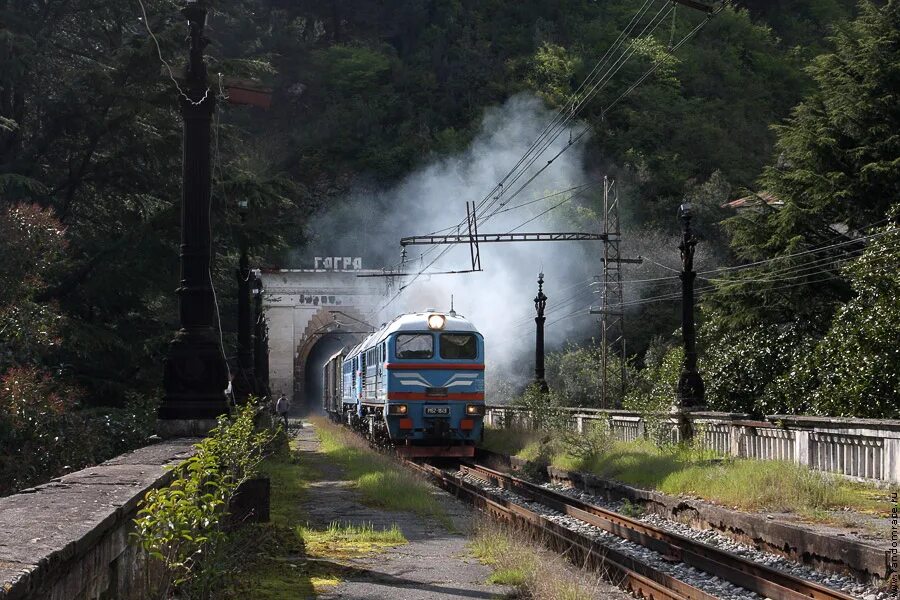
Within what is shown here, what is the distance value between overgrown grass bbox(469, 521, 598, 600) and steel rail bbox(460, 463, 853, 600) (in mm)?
1617

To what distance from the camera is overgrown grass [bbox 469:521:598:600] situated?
877 cm

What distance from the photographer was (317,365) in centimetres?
8644

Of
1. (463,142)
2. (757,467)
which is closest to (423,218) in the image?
(463,142)

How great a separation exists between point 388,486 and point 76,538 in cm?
1309

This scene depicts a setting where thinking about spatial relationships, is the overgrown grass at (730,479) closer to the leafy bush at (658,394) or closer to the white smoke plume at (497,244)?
the leafy bush at (658,394)

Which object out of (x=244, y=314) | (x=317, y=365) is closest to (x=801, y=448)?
(x=244, y=314)

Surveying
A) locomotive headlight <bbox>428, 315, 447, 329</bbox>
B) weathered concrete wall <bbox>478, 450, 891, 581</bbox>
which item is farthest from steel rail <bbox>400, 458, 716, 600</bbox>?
locomotive headlight <bbox>428, 315, 447, 329</bbox>

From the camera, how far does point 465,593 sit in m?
9.17

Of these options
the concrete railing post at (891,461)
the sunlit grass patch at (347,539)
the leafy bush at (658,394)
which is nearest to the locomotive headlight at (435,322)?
the leafy bush at (658,394)

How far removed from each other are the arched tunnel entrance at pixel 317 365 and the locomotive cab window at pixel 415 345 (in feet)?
142

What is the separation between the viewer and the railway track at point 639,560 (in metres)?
9.88

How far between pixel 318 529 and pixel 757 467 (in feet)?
21.4

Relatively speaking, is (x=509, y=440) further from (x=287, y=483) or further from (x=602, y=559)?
(x=602, y=559)

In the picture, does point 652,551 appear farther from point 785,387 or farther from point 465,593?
point 785,387
